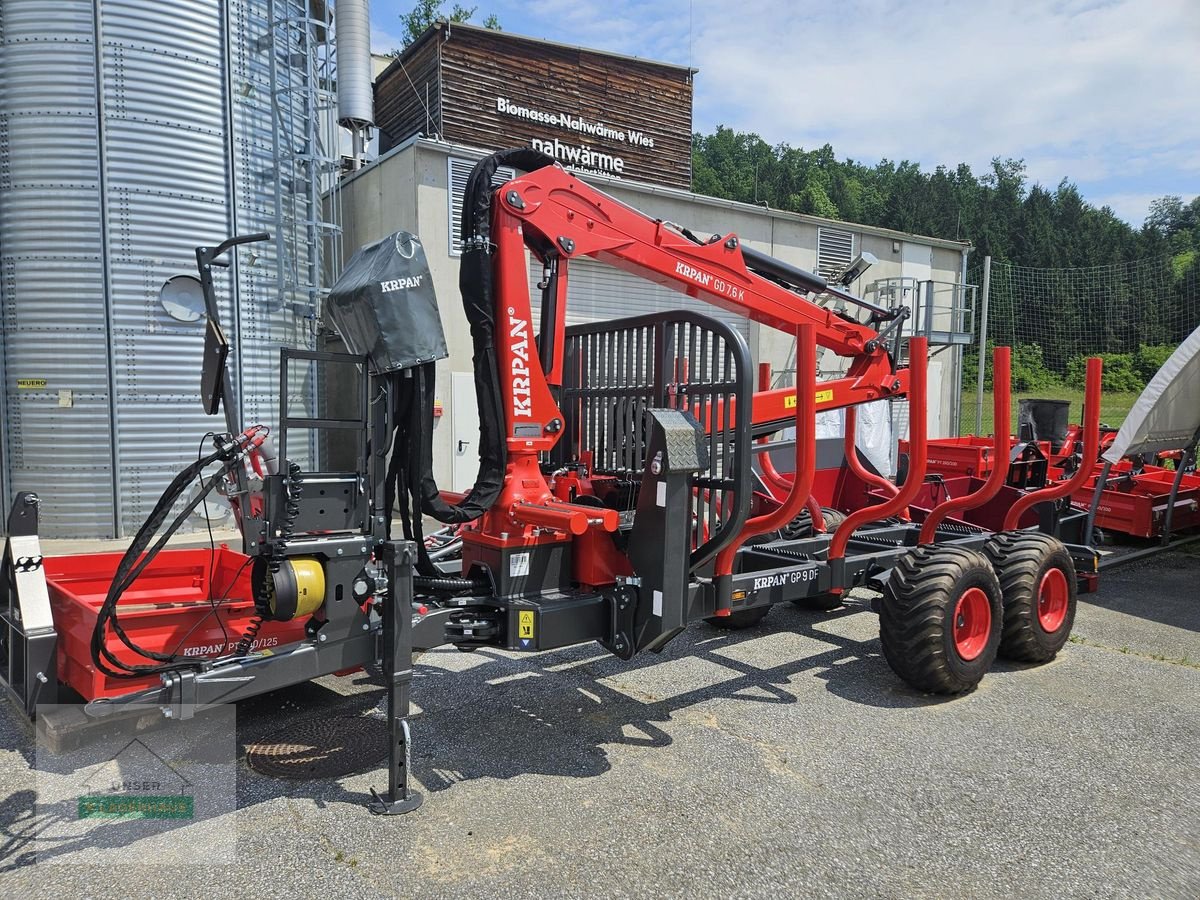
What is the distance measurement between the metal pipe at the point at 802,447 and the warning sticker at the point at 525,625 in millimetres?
1057

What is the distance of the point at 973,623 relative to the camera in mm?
5504

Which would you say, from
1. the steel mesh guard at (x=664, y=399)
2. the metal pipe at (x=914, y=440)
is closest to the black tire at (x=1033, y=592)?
the metal pipe at (x=914, y=440)

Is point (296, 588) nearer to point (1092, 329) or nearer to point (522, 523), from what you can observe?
point (522, 523)

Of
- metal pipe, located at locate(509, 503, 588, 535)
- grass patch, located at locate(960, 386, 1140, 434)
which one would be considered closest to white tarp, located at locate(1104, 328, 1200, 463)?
metal pipe, located at locate(509, 503, 588, 535)

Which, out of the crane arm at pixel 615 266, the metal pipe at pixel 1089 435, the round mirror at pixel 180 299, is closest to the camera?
the crane arm at pixel 615 266

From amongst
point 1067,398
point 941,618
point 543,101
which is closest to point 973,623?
point 941,618

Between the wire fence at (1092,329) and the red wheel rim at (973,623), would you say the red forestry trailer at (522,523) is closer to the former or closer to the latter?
the red wheel rim at (973,623)

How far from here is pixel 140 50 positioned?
9852mm

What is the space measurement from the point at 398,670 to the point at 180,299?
7.95m

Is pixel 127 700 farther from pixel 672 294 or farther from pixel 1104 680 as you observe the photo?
→ pixel 672 294

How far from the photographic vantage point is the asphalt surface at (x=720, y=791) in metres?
3.33

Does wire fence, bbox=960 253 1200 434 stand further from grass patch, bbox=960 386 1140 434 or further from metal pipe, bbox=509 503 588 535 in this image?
metal pipe, bbox=509 503 588 535

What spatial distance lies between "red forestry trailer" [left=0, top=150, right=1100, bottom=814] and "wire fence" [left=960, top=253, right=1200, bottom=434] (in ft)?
91.1

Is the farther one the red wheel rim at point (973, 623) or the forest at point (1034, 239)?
the forest at point (1034, 239)
